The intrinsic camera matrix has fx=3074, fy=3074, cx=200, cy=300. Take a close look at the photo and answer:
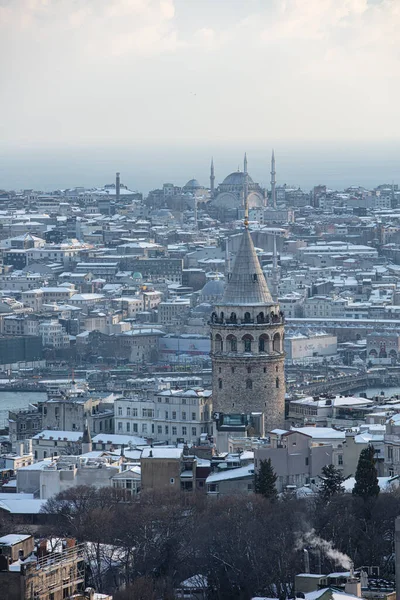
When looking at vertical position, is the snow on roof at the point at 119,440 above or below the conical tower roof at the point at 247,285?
below

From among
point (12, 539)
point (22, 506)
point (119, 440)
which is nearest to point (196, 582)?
point (12, 539)

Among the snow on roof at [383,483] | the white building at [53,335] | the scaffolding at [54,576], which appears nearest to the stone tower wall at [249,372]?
the snow on roof at [383,483]

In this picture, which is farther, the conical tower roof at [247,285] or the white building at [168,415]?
the white building at [168,415]

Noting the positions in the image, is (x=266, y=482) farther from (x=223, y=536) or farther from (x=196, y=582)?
(x=196, y=582)

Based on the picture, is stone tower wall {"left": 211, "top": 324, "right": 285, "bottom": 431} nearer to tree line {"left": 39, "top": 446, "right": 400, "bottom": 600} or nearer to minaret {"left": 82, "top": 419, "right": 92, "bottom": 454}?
minaret {"left": 82, "top": 419, "right": 92, "bottom": 454}

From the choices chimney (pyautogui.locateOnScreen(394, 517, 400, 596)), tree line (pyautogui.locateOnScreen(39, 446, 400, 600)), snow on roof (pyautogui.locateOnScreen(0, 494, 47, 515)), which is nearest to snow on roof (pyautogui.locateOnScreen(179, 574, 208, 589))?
tree line (pyautogui.locateOnScreen(39, 446, 400, 600))

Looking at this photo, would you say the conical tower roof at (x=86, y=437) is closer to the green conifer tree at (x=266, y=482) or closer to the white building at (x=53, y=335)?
the green conifer tree at (x=266, y=482)
